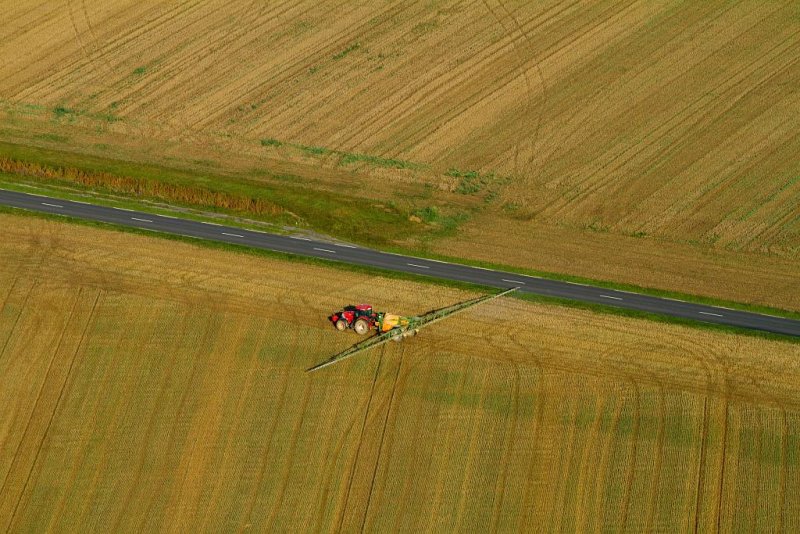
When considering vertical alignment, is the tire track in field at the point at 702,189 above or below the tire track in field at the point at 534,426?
above

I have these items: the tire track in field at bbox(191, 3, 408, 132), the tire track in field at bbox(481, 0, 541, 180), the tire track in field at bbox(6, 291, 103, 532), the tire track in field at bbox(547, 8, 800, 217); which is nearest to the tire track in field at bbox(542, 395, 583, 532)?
the tire track in field at bbox(547, 8, 800, 217)

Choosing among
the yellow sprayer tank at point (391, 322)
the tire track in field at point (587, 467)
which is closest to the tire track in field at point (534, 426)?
the tire track in field at point (587, 467)

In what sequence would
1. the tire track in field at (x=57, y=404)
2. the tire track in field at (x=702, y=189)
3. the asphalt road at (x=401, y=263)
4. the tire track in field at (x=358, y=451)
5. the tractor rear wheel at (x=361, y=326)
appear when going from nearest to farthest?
the tire track in field at (x=358, y=451) < the tire track in field at (x=57, y=404) < the tractor rear wheel at (x=361, y=326) < the asphalt road at (x=401, y=263) < the tire track in field at (x=702, y=189)

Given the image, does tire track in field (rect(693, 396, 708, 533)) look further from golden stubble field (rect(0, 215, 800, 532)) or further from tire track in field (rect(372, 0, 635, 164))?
tire track in field (rect(372, 0, 635, 164))

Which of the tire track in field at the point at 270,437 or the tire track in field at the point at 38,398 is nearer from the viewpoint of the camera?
the tire track in field at the point at 270,437

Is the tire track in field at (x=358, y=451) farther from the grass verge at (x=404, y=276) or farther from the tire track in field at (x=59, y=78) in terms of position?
the tire track in field at (x=59, y=78)

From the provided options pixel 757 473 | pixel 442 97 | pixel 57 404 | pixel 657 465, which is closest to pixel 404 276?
pixel 657 465

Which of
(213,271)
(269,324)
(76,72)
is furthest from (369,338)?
(76,72)
